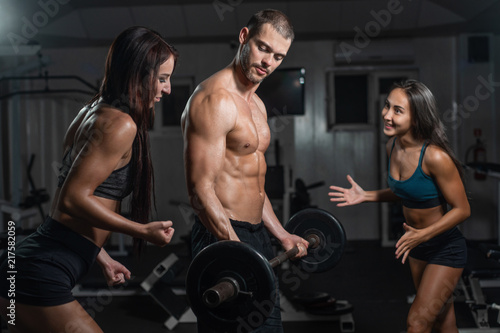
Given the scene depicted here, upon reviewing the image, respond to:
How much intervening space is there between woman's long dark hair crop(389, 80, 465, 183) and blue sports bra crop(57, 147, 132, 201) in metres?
1.36

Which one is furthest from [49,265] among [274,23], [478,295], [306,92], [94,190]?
[306,92]

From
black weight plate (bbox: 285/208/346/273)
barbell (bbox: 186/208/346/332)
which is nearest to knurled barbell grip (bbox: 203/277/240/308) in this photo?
barbell (bbox: 186/208/346/332)

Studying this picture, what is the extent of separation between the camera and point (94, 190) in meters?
1.52

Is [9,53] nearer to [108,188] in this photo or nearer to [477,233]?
[108,188]

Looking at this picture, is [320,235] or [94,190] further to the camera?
[320,235]

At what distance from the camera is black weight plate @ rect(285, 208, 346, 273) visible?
2.26 meters

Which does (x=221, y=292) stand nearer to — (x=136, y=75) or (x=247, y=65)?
(x=136, y=75)

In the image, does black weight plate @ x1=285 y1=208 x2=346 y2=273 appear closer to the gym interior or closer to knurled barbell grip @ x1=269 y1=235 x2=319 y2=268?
knurled barbell grip @ x1=269 y1=235 x2=319 y2=268

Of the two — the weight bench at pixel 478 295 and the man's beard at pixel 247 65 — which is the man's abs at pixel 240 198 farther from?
the weight bench at pixel 478 295

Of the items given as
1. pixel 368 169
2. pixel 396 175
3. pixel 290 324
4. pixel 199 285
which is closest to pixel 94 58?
pixel 368 169

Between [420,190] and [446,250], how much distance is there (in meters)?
0.29

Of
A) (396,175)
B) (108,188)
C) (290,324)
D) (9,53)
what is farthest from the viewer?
(9,53)

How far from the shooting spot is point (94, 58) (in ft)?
22.1

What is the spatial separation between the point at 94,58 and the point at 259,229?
541 centimetres
